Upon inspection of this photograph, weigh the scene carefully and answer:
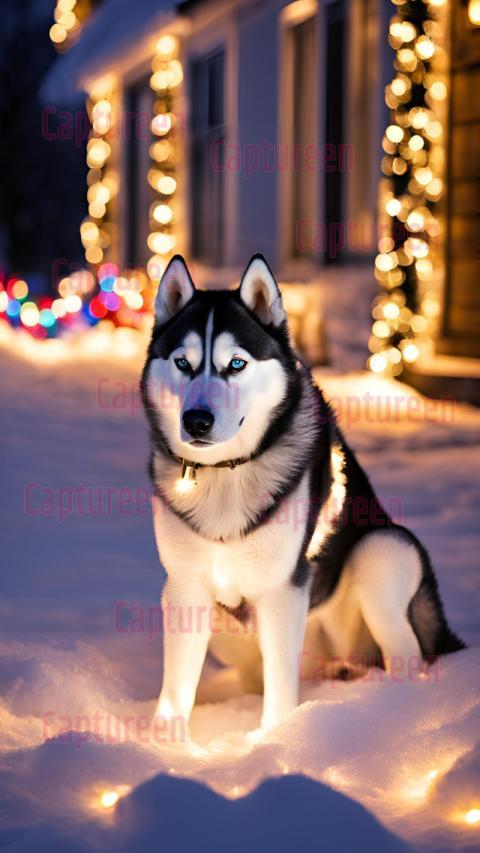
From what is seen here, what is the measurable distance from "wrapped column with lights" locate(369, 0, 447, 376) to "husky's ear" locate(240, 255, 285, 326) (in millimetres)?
5011

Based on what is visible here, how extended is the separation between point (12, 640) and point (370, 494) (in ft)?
3.96

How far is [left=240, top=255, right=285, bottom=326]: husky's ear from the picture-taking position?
8.20 feet

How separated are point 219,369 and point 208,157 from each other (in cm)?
1017

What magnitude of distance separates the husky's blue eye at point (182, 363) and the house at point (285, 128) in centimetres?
478

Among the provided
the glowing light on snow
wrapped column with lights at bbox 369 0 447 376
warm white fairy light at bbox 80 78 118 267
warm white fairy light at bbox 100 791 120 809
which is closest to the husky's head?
warm white fairy light at bbox 100 791 120 809

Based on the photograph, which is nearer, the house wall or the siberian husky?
the siberian husky

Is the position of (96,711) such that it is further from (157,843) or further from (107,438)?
(107,438)

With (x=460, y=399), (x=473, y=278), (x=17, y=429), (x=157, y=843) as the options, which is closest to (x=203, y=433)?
(x=157, y=843)

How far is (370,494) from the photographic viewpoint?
2.92 metres

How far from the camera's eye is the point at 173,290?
2.62 meters

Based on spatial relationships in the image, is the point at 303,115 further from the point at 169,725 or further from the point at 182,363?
the point at 169,725

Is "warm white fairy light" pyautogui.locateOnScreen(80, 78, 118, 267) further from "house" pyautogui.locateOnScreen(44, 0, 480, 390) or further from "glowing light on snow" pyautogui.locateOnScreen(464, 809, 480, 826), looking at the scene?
"glowing light on snow" pyautogui.locateOnScreen(464, 809, 480, 826)

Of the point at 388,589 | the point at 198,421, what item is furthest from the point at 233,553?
the point at 388,589

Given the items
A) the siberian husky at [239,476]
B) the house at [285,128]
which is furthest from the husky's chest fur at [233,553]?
the house at [285,128]
